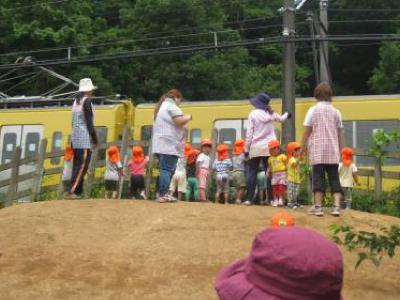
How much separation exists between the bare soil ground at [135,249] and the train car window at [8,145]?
9436 millimetres

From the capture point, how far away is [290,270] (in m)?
1.72

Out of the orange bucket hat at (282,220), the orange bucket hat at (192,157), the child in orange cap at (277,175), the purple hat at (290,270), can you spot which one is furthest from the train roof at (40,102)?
the purple hat at (290,270)

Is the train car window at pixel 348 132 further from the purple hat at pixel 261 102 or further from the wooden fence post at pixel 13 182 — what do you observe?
the wooden fence post at pixel 13 182

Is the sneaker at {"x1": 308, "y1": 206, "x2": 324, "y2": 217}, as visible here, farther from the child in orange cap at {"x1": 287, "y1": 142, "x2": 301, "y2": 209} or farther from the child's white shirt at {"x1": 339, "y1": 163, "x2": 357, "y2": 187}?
the child's white shirt at {"x1": 339, "y1": 163, "x2": 357, "y2": 187}

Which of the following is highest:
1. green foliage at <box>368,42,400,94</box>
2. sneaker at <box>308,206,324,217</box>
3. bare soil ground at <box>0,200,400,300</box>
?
green foliage at <box>368,42,400,94</box>

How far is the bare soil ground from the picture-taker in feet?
22.1

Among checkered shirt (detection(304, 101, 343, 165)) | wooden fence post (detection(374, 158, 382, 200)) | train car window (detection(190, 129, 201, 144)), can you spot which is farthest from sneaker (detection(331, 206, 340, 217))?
train car window (detection(190, 129, 201, 144))

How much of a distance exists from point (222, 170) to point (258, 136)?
2.48m

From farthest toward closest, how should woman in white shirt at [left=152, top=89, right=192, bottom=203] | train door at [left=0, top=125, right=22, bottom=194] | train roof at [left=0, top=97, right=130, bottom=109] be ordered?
train roof at [left=0, top=97, right=130, bottom=109], train door at [left=0, top=125, right=22, bottom=194], woman in white shirt at [left=152, top=89, right=192, bottom=203]

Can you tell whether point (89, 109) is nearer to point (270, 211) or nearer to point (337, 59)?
point (270, 211)

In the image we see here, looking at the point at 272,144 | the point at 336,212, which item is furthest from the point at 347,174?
the point at 336,212

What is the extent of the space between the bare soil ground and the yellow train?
670 cm

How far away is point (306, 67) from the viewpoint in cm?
4078

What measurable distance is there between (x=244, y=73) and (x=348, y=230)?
27.9m
